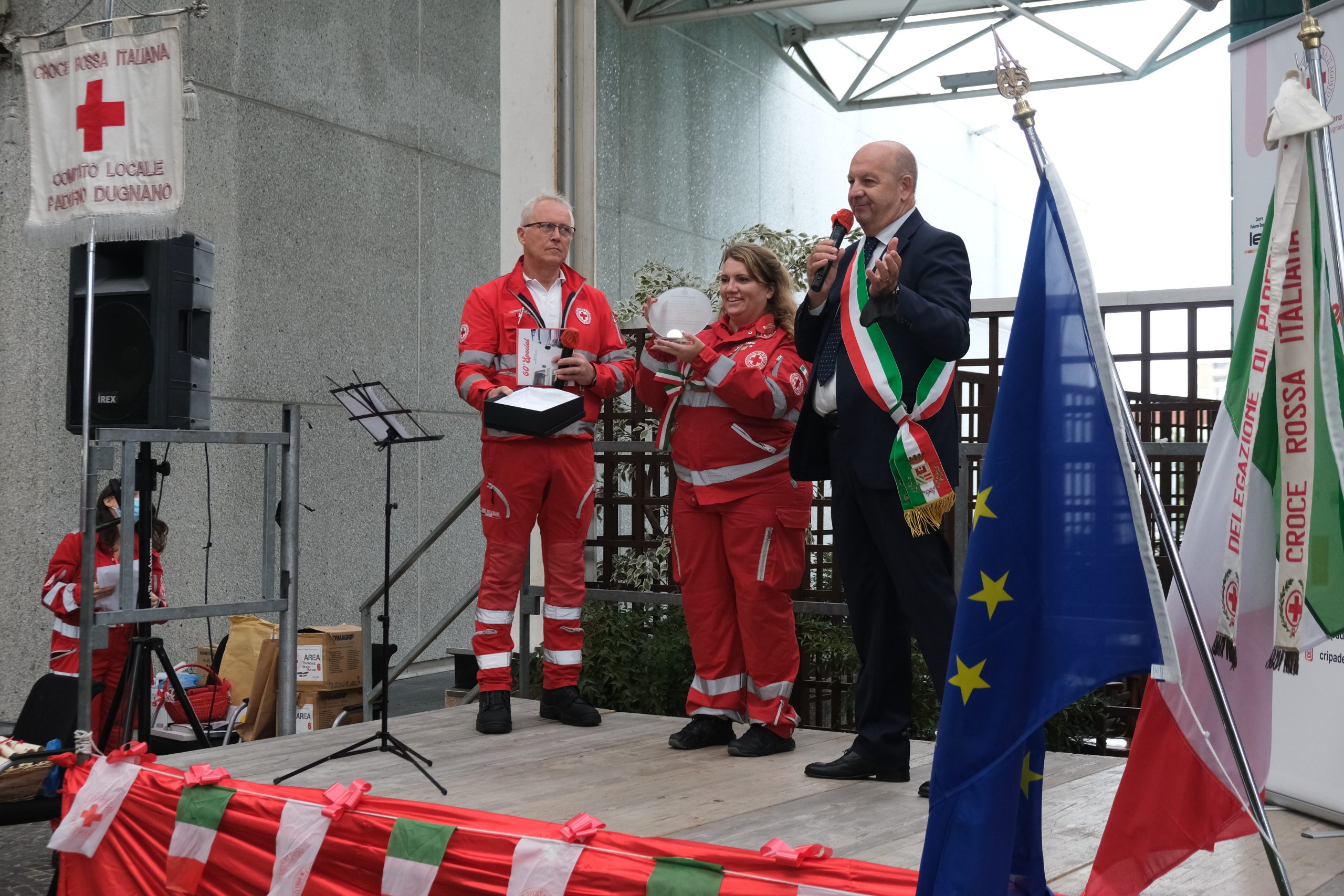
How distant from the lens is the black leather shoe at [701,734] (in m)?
3.63

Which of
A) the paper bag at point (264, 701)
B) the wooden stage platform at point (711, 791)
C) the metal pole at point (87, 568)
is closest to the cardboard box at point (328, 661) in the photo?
the paper bag at point (264, 701)

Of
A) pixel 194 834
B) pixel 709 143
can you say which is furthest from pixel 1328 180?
pixel 709 143

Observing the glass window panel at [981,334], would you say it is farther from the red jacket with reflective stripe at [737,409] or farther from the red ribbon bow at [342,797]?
the red ribbon bow at [342,797]

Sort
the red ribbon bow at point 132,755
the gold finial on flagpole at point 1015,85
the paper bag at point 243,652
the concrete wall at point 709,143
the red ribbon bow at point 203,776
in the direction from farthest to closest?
1. the concrete wall at point 709,143
2. the paper bag at point 243,652
3. the red ribbon bow at point 132,755
4. the red ribbon bow at point 203,776
5. the gold finial on flagpole at point 1015,85

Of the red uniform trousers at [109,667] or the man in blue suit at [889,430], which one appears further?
the red uniform trousers at [109,667]

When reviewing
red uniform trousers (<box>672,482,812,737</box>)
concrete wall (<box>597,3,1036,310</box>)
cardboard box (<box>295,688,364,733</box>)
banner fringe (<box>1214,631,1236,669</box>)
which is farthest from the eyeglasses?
concrete wall (<box>597,3,1036,310</box>)

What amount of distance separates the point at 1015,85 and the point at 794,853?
1.40m

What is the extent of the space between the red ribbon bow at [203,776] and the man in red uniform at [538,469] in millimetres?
943

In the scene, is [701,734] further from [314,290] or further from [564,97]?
[314,290]

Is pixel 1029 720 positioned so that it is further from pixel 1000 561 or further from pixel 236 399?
pixel 236 399

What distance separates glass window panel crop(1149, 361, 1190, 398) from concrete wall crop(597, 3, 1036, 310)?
5.54m

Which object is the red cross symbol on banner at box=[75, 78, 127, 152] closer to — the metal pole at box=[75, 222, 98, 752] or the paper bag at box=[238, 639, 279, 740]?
the metal pole at box=[75, 222, 98, 752]

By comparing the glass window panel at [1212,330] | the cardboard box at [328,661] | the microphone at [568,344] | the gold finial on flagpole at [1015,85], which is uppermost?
the gold finial on flagpole at [1015,85]

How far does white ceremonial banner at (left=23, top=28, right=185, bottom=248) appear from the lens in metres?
3.67
